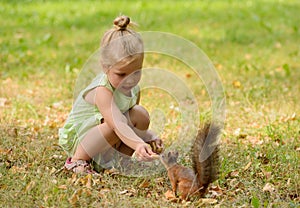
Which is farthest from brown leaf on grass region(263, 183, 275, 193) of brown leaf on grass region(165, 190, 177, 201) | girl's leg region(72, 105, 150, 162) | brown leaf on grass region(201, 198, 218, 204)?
girl's leg region(72, 105, 150, 162)

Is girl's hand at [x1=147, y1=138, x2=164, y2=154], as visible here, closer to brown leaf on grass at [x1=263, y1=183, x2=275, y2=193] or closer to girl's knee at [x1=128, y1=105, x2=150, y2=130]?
girl's knee at [x1=128, y1=105, x2=150, y2=130]

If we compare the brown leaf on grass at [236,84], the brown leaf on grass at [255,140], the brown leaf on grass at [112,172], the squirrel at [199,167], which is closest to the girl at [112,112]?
the brown leaf on grass at [112,172]

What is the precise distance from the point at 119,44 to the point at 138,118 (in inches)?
Answer: 17.5

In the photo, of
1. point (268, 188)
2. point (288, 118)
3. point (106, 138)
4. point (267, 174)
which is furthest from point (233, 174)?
point (288, 118)

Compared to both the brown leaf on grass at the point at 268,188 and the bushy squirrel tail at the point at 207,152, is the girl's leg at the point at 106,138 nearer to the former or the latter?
the bushy squirrel tail at the point at 207,152

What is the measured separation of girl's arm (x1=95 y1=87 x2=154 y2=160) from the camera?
331 centimetres

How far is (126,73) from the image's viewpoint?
3414 millimetres

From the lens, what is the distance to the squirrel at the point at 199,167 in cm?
303

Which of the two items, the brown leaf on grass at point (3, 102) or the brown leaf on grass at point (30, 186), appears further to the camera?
the brown leaf on grass at point (3, 102)

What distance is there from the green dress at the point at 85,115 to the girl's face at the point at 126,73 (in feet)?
0.14

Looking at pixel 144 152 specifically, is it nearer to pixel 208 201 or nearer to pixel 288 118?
pixel 208 201

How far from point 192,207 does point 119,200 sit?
34cm

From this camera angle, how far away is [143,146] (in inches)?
125

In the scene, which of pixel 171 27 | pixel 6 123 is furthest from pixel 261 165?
pixel 171 27
